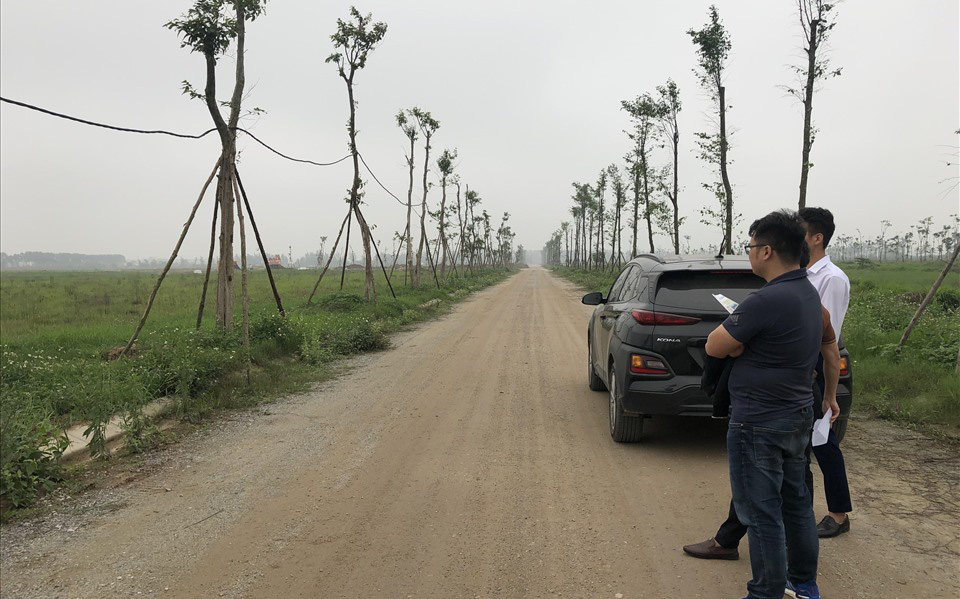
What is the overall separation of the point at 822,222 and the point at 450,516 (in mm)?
2855

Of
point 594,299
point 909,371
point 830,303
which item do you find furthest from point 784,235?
point 909,371

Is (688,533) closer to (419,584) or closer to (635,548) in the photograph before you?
(635,548)

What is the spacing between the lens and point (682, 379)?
4.57 m

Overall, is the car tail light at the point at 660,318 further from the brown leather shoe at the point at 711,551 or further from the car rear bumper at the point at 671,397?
the brown leather shoe at the point at 711,551

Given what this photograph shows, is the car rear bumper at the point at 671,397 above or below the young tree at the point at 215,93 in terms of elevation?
below

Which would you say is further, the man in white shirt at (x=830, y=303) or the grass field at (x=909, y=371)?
the grass field at (x=909, y=371)

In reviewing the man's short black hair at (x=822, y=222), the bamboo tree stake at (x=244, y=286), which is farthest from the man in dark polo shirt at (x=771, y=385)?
the bamboo tree stake at (x=244, y=286)

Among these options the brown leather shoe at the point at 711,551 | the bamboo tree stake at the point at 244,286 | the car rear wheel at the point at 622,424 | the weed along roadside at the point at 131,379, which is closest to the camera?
the brown leather shoe at the point at 711,551

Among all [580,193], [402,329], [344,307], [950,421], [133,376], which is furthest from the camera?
[580,193]

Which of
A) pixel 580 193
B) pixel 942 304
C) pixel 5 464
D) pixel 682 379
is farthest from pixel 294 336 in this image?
pixel 580 193

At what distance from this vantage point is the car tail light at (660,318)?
4577 millimetres

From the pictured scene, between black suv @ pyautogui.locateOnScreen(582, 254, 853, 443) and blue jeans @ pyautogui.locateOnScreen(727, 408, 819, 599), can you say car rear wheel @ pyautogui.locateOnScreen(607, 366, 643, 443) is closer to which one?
black suv @ pyautogui.locateOnScreen(582, 254, 853, 443)

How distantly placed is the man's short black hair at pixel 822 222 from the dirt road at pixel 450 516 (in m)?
1.77

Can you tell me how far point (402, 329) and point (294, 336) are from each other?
15.3 ft
